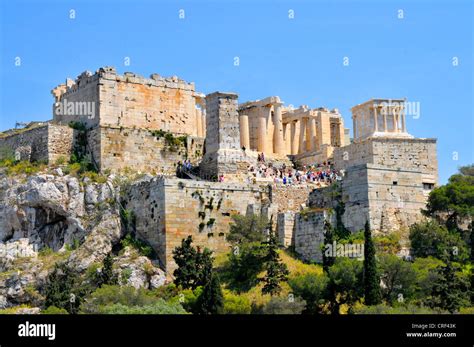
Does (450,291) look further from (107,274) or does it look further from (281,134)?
(281,134)

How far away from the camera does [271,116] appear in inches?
3056

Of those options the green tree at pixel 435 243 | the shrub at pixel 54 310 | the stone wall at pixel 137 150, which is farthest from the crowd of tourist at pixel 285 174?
the shrub at pixel 54 310

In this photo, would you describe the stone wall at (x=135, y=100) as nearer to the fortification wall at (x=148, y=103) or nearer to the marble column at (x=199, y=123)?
the fortification wall at (x=148, y=103)

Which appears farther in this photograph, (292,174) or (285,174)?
(285,174)

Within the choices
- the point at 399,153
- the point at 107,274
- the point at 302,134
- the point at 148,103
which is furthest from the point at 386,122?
the point at 107,274

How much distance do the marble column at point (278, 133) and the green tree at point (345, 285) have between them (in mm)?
20772

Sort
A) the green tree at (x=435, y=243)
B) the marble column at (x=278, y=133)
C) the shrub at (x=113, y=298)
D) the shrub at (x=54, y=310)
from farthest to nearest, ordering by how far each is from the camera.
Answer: the marble column at (x=278, y=133)
the green tree at (x=435, y=243)
the shrub at (x=113, y=298)
the shrub at (x=54, y=310)

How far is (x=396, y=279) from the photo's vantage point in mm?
57438

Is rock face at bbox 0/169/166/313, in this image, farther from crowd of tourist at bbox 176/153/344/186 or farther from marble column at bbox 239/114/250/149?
marble column at bbox 239/114/250/149

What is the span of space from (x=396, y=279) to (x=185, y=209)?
41.0 ft

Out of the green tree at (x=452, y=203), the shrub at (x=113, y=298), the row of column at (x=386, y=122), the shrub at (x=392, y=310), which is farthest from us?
the row of column at (x=386, y=122)

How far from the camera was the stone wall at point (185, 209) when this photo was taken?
63.2m
